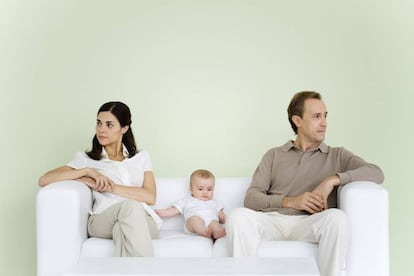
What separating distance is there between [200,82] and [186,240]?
1676 millimetres

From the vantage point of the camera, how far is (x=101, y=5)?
6.02 m

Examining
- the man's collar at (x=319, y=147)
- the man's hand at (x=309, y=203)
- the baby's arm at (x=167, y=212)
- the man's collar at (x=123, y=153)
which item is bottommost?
the baby's arm at (x=167, y=212)

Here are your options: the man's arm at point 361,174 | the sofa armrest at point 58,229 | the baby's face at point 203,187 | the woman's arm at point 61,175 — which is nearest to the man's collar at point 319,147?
the man's arm at point 361,174

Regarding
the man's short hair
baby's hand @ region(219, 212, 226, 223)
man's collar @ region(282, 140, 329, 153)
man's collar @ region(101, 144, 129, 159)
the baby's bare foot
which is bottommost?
the baby's bare foot

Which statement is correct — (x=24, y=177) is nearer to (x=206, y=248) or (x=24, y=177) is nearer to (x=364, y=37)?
(x=206, y=248)

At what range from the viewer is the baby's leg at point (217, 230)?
4723 mm

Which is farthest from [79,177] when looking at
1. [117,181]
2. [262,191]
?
[262,191]

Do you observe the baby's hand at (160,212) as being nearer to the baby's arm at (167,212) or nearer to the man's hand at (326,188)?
the baby's arm at (167,212)

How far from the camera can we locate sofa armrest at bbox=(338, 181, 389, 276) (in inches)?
173

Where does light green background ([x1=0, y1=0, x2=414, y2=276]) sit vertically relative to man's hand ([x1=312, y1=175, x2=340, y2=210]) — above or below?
above

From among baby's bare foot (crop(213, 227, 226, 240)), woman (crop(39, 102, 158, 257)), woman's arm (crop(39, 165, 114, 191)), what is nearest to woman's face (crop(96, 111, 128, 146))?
woman (crop(39, 102, 158, 257))

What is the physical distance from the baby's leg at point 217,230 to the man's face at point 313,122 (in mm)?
715

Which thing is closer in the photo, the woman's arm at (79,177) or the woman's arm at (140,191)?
the woman's arm at (79,177)

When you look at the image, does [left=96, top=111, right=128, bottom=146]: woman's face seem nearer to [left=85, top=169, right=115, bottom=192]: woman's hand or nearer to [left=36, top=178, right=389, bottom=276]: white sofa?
[left=85, top=169, right=115, bottom=192]: woman's hand
